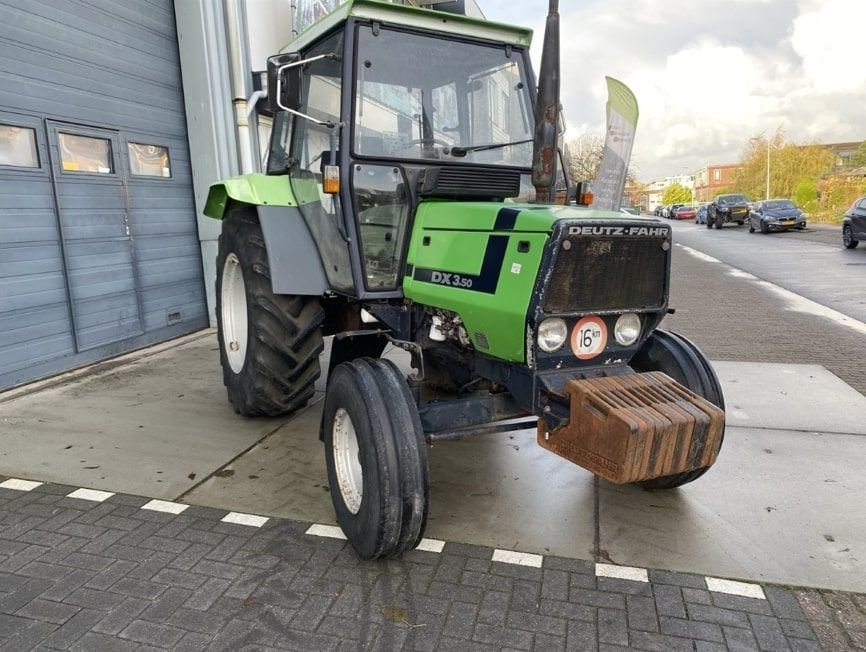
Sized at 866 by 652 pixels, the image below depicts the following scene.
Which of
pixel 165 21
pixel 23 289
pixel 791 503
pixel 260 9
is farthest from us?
pixel 260 9

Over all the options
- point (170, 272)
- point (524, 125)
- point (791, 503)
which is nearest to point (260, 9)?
point (170, 272)

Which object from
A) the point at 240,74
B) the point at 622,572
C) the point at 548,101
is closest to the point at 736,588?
the point at 622,572

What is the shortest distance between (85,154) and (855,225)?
17.5 m

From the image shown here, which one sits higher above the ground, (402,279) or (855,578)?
(402,279)

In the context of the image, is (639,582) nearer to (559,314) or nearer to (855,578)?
(855,578)

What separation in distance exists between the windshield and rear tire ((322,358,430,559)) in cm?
125

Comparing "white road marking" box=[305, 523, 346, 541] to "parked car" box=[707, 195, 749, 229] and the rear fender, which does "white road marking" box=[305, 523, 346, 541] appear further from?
"parked car" box=[707, 195, 749, 229]

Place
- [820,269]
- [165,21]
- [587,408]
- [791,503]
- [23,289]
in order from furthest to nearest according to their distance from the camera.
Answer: [820,269]
[165,21]
[23,289]
[791,503]
[587,408]

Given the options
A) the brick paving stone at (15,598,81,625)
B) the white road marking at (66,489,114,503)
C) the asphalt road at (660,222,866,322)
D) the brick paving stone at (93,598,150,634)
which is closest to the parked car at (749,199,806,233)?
the asphalt road at (660,222,866,322)

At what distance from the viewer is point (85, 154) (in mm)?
6148

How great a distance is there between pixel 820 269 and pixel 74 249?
13408 millimetres

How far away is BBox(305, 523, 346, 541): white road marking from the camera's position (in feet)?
10.1

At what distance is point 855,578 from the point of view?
2.75 metres

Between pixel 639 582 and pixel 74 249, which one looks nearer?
pixel 639 582
